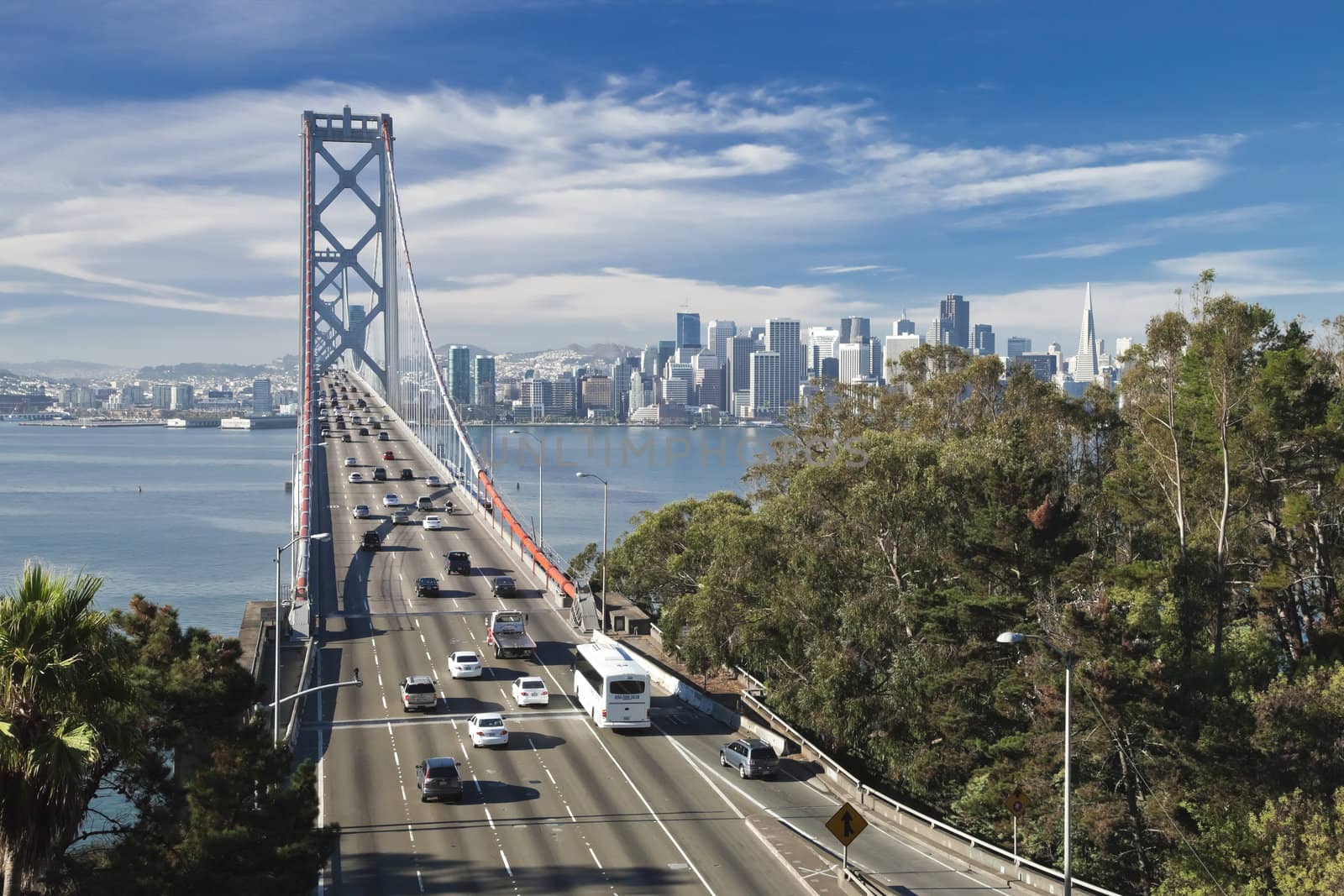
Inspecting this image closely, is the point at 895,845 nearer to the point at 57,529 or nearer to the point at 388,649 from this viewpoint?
the point at 388,649

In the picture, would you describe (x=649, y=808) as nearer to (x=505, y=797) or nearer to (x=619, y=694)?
(x=505, y=797)

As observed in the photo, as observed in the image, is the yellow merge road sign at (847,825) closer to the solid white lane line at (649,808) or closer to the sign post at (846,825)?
the sign post at (846,825)

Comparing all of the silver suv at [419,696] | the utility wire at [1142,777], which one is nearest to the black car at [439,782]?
the silver suv at [419,696]

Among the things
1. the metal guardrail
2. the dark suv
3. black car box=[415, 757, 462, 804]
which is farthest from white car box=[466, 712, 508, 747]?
the metal guardrail

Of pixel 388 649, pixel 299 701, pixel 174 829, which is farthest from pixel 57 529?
pixel 174 829

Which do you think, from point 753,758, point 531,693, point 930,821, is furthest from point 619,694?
point 930,821

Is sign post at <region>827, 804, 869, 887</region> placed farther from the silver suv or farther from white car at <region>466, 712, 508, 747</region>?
the silver suv
